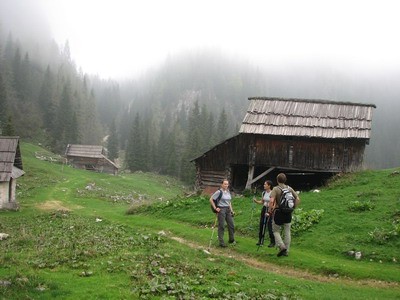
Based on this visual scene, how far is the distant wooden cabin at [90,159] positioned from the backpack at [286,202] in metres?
76.3

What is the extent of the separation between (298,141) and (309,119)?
6.63 feet

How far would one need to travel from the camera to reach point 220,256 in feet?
49.5

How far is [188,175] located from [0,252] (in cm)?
7970

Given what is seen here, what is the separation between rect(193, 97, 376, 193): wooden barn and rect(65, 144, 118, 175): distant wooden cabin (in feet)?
192

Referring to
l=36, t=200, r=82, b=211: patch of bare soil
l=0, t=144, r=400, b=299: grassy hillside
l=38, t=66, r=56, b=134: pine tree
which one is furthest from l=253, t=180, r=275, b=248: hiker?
l=38, t=66, r=56, b=134: pine tree

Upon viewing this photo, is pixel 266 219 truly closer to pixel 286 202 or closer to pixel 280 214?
pixel 280 214

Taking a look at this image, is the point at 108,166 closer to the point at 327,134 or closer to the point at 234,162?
the point at 234,162

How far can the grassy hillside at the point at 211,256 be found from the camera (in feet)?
32.8

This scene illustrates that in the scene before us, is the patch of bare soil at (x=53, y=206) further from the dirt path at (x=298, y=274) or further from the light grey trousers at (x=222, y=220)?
the dirt path at (x=298, y=274)

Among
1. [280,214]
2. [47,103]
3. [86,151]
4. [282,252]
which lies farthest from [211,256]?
[47,103]

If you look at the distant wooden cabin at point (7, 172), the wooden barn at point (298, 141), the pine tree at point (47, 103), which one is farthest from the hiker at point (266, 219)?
the pine tree at point (47, 103)

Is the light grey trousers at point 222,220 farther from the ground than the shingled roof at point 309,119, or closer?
closer

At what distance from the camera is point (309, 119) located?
31.4 m

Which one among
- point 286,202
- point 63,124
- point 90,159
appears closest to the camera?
point 286,202
